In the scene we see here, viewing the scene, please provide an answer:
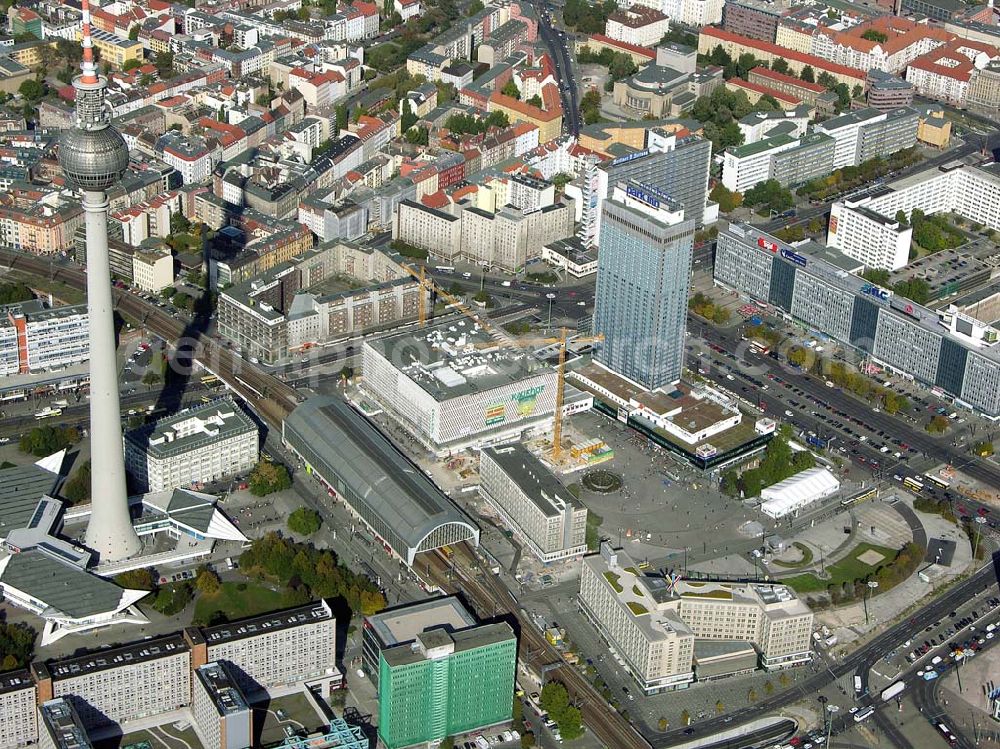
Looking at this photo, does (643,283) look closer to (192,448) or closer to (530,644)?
(530,644)

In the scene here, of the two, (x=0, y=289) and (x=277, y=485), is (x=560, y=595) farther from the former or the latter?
(x=0, y=289)

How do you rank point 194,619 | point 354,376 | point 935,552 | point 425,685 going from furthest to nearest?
point 354,376
point 935,552
point 194,619
point 425,685

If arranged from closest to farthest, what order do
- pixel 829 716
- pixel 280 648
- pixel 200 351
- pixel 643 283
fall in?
pixel 280 648, pixel 829 716, pixel 643 283, pixel 200 351

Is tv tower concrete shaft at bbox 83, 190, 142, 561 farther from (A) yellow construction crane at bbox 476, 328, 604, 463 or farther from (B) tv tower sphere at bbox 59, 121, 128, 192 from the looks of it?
(A) yellow construction crane at bbox 476, 328, 604, 463

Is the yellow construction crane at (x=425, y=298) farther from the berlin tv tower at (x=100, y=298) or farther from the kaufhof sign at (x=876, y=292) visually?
the berlin tv tower at (x=100, y=298)

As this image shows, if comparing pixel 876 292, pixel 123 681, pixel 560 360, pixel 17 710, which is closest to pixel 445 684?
pixel 123 681

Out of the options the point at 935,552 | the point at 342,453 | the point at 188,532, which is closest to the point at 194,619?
the point at 188,532
